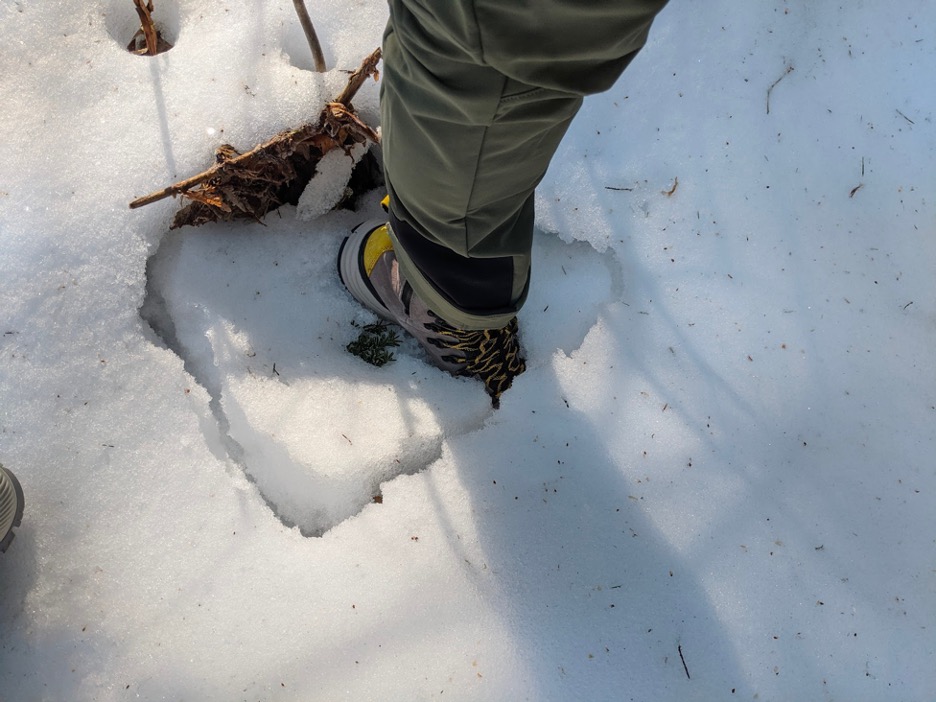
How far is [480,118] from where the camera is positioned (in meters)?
0.96

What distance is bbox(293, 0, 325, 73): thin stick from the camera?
158 cm

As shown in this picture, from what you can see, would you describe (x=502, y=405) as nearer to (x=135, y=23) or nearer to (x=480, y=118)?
(x=480, y=118)

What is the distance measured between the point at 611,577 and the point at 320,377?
0.91 meters

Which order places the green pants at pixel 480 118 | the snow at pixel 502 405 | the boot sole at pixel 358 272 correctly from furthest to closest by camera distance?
the boot sole at pixel 358 272, the snow at pixel 502 405, the green pants at pixel 480 118

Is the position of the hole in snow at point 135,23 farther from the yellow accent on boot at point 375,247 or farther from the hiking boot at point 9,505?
the hiking boot at point 9,505

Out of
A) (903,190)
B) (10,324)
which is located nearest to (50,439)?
(10,324)

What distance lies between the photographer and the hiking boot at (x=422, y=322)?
169cm

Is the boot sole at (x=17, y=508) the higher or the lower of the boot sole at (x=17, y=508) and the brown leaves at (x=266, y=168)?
the lower

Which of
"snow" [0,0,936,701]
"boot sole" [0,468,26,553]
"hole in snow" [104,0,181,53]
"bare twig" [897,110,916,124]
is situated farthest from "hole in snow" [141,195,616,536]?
"bare twig" [897,110,916,124]

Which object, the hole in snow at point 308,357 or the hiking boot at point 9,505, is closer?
the hiking boot at point 9,505

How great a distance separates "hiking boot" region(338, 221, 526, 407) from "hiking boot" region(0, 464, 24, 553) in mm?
927

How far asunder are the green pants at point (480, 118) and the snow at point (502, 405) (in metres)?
0.42

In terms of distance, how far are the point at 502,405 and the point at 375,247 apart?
1.79ft

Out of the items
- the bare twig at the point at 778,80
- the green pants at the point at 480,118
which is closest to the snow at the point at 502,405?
the bare twig at the point at 778,80
